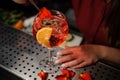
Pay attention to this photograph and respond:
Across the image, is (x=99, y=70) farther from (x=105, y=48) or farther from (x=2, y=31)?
(x=2, y=31)

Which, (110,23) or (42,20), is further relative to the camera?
(110,23)

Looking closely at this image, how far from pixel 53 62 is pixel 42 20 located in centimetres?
19

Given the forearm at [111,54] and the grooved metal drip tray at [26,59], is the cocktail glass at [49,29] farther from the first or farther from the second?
the forearm at [111,54]

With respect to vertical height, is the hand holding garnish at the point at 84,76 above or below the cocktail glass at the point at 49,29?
below

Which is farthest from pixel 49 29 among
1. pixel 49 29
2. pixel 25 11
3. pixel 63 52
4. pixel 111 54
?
pixel 25 11

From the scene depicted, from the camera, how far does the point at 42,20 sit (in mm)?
956

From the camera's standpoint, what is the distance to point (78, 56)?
3.59 feet

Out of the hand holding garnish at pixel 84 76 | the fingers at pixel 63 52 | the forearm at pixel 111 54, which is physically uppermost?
the fingers at pixel 63 52

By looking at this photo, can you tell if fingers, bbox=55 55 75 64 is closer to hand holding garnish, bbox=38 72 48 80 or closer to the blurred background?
hand holding garnish, bbox=38 72 48 80

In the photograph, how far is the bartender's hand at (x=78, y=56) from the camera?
3.27ft

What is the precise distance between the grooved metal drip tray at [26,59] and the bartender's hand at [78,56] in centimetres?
3

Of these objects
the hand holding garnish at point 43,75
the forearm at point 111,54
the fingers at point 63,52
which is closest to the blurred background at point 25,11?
the forearm at point 111,54

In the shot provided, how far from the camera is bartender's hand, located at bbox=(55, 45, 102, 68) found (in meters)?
1.00

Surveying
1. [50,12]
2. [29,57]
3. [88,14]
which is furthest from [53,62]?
[88,14]
